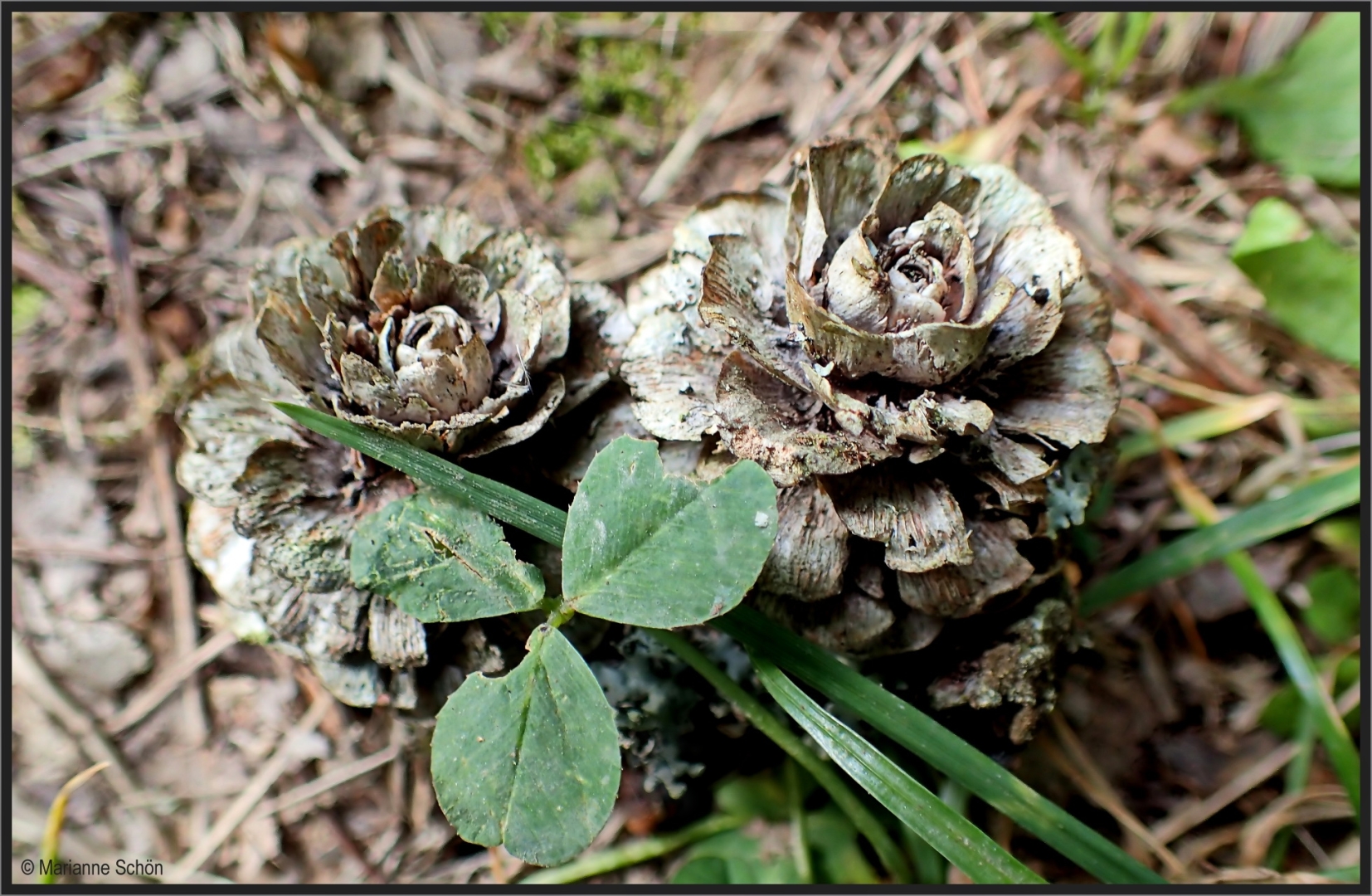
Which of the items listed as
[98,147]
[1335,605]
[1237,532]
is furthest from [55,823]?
[1335,605]

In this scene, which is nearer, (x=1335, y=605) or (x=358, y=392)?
(x=358, y=392)

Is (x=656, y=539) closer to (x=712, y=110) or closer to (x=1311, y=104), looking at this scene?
(x=712, y=110)

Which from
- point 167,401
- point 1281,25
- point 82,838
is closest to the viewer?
point 82,838

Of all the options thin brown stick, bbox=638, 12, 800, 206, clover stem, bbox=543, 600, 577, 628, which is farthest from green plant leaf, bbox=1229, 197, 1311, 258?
clover stem, bbox=543, 600, 577, 628

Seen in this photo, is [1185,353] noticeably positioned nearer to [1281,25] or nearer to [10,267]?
[1281,25]

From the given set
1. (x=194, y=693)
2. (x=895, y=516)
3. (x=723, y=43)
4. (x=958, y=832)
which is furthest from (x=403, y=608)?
(x=723, y=43)

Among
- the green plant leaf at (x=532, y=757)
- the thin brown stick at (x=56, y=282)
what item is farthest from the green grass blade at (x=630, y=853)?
the thin brown stick at (x=56, y=282)
